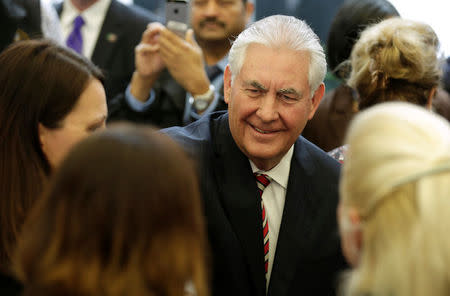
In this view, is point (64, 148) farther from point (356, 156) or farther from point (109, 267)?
point (356, 156)

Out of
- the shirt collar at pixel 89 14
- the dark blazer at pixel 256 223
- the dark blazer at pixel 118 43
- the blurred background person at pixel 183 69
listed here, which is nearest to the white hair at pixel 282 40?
the dark blazer at pixel 256 223

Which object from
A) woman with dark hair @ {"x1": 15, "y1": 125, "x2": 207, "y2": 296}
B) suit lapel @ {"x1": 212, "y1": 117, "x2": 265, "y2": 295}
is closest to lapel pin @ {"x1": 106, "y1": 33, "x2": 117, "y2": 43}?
suit lapel @ {"x1": 212, "y1": 117, "x2": 265, "y2": 295}

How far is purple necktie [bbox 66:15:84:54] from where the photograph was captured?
3.82 m

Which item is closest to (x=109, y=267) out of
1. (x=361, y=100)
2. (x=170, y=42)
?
(x=361, y=100)

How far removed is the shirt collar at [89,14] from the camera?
Result: 3.87 m

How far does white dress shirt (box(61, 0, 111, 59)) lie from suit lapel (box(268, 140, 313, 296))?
1.76 m

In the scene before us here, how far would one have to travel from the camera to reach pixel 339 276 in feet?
7.64

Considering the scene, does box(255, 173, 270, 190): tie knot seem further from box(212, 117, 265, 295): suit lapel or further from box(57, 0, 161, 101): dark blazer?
box(57, 0, 161, 101): dark blazer

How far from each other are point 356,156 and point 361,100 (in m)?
1.46

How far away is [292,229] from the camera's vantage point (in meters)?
2.41

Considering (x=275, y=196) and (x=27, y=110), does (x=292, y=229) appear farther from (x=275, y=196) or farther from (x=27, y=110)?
(x=27, y=110)

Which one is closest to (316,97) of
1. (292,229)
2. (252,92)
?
(252,92)

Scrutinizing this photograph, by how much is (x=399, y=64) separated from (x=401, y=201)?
4.83 ft

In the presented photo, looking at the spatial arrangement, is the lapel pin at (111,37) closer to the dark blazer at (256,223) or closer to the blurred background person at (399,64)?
the dark blazer at (256,223)
